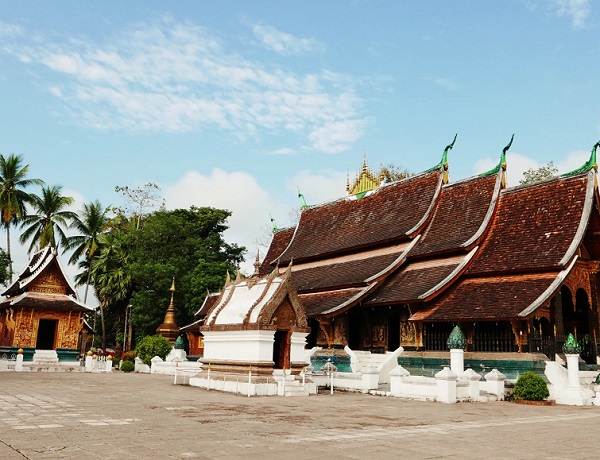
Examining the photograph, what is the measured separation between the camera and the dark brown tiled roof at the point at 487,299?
1648 cm

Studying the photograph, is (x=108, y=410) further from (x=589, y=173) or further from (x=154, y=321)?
(x=154, y=321)

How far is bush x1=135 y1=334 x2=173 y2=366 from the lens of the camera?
26016 mm

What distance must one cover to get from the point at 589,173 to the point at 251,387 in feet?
42.4

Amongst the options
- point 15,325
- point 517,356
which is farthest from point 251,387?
point 15,325

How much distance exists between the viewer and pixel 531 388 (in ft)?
46.2

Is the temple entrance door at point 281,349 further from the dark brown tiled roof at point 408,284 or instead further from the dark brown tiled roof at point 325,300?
the dark brown tiled roof at point 408,284

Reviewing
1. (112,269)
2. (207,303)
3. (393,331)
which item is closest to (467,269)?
(393,331)

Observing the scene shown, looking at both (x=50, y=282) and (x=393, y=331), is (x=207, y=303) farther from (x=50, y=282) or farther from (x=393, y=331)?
(x=393, y=331)

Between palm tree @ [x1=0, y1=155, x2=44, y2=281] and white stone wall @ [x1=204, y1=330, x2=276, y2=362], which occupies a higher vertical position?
palm tree @ [x1=0, y1=155, x2=44, y2=281]

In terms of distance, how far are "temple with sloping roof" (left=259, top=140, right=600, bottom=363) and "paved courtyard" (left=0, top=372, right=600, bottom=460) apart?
453 centimetres

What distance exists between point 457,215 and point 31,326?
20999 millimetres

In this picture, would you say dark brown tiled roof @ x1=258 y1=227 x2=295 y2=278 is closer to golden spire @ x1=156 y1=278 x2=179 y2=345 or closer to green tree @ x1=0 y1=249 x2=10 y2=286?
golden spire @ x1=156 y1=278 x2=179 y2=345

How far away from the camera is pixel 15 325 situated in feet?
92.3

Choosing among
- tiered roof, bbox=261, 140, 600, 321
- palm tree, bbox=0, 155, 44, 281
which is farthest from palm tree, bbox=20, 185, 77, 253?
tiered roof, bbox=261, 140, 600, 321
